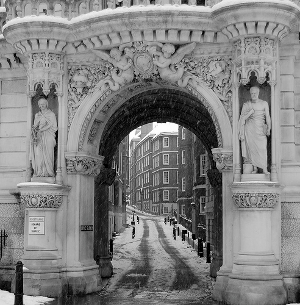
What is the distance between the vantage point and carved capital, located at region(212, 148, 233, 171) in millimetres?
16172

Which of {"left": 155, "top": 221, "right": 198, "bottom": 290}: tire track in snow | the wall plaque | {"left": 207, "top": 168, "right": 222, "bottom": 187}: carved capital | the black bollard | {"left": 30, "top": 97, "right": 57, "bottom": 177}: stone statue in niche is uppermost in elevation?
{"left": 30, "top": 97, "right": 57, "bottom": 177}: stone statue in niche

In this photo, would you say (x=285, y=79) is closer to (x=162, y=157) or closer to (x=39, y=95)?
(x=39, y=95)

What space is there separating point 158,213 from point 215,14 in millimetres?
91386

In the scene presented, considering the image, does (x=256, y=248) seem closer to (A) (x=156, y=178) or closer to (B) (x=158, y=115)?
(B) (x=158, y=115)

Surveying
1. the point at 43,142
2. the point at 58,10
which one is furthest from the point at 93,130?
the point at 58,10

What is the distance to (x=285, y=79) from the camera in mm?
16656

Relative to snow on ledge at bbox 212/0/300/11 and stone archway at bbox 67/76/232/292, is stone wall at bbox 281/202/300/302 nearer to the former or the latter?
stone archway at bbox 67/76/232/292

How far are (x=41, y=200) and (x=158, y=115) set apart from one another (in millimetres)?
8148

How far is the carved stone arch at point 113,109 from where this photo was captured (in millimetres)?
16453

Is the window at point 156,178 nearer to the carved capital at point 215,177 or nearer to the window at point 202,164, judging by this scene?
the window at point 202,164

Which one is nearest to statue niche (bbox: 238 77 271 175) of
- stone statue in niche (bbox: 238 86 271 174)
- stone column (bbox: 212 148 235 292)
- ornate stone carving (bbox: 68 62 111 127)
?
stone statue in niche (bbox: 238 86 271 174)

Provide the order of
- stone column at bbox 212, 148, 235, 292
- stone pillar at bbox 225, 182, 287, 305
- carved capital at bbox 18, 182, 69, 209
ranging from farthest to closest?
1. carved capital at bbox 18, 182, 69, 209
2. stone column at bbox 212, 148, 235, 292
3. stone pillar at bbox 225, 182, 287, 305

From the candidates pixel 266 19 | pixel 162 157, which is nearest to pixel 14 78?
pixel 266 19

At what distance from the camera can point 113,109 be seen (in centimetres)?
1886
